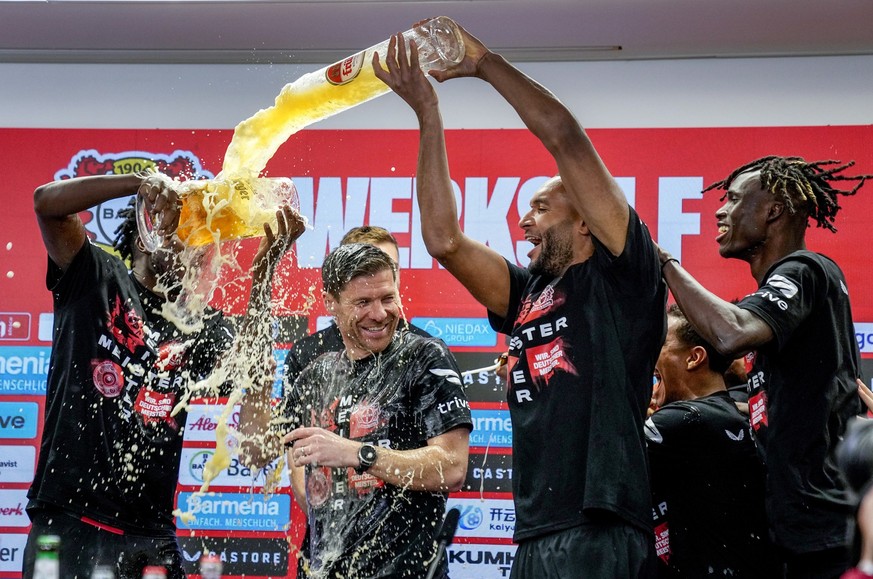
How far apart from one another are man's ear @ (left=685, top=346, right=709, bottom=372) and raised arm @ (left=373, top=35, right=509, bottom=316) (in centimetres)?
77

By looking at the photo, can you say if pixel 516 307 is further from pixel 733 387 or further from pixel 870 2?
pixel 870 2

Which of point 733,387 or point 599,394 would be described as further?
point 733,387

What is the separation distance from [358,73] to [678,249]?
2.21 metres

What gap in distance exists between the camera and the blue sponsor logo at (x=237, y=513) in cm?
427

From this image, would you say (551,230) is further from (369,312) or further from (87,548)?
(87,548)

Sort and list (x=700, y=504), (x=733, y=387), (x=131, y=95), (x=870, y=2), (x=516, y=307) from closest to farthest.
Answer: (x=516, y=307) < (x=700, y=504) < (x=733, y=387) < (x=870, y=2) < (x=131, y=95)

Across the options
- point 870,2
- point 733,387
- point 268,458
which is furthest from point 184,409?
point 870,2

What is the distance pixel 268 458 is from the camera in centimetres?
323

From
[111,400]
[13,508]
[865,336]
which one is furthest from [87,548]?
[865,336]

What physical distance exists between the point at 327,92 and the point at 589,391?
1002 millimetres

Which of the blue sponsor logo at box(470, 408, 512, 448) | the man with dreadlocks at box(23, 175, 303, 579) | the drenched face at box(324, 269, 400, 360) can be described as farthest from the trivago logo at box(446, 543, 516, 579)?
the drenched face at box(324, 269, 400, 360)

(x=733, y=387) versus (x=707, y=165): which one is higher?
(x=707, y=165)

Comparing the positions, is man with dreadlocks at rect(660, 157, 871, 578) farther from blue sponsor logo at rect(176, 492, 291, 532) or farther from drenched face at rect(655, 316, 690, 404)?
blue sponsor logo at rect(176, 492, 291, 532)

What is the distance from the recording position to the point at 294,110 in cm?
264
